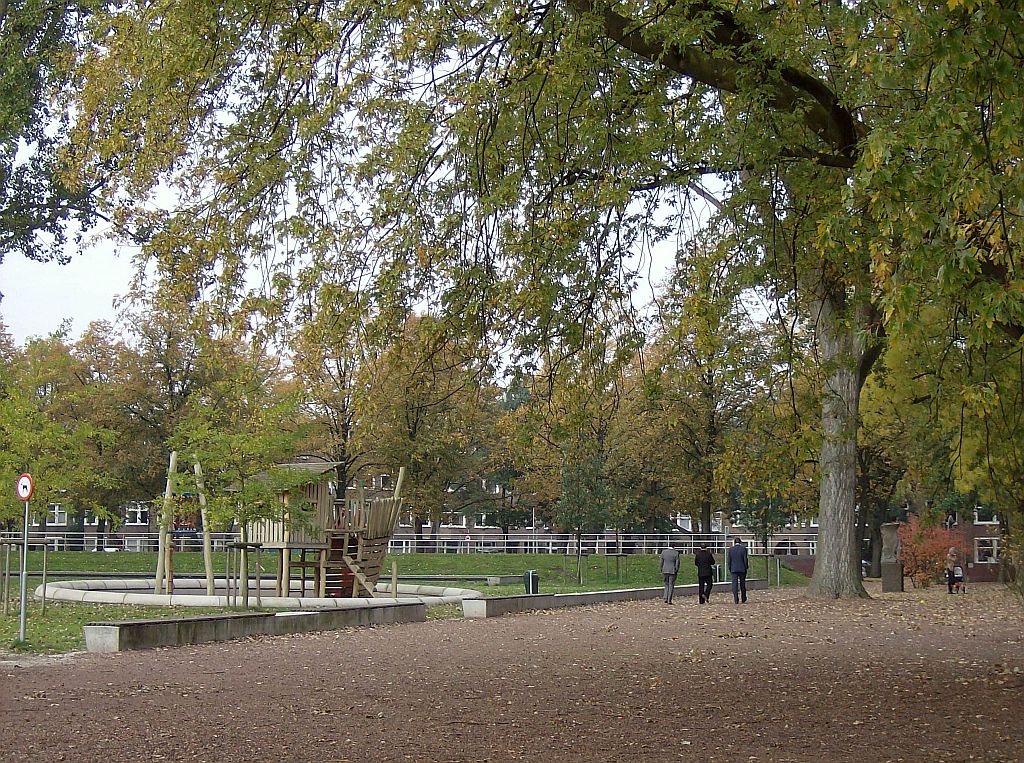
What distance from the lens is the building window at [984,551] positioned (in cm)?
5512

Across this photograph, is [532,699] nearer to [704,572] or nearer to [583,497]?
[704,572]

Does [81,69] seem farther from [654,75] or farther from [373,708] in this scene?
[373,708]

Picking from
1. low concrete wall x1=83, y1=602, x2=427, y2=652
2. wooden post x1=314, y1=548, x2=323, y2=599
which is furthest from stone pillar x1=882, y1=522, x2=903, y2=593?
low concrete wall x1=83, y1=602, x2=427, y2=652

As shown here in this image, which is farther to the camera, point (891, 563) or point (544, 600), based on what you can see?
point (891, 563)

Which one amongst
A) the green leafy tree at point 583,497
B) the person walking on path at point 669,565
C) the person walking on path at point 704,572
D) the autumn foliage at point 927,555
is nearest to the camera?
the person walking on path at point 669,565

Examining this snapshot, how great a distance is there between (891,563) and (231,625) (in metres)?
23.9

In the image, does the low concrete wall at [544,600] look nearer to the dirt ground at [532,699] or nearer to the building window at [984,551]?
the dirt ground at [532,699]

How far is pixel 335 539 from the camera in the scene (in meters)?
27.9

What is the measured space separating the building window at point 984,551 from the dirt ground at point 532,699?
39530mm

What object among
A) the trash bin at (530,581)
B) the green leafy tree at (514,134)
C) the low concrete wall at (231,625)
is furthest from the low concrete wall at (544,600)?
the green leafy tree at (514,134)

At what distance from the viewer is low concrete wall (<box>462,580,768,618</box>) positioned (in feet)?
76.9

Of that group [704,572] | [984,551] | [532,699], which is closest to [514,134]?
[532,699]

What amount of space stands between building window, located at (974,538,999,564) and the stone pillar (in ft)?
68.1

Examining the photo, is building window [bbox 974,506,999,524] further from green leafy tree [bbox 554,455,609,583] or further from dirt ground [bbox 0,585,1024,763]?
dirt ground [bbox 0,585,1024,763]
